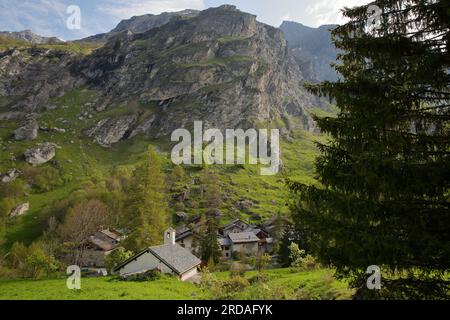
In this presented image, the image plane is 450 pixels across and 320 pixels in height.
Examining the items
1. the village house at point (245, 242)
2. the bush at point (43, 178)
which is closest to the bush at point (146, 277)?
the village house at point (245, 242)

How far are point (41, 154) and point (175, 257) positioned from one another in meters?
144

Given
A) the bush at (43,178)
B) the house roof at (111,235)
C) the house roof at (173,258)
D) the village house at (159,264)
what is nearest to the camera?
the village house at (159,264)

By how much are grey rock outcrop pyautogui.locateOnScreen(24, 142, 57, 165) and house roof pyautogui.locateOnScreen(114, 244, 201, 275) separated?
13692cm

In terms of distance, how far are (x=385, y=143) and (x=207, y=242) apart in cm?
6299

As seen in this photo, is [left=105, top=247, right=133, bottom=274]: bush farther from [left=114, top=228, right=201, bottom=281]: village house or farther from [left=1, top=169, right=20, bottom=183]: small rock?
[left=1, top=169, right=20, bottom=183]: small rock

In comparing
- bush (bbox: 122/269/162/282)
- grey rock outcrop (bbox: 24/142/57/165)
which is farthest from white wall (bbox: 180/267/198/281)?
grey rock outcrop (bbox: 24/142/57/165)

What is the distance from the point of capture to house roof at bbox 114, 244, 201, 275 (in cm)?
4356

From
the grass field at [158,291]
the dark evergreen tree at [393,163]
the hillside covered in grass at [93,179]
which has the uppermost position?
the dark evergreen tree at [393,163]

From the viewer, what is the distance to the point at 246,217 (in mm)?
122438

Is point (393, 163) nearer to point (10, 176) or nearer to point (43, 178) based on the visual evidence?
point (43, 178)

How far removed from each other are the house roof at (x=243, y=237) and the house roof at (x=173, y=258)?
44.0m

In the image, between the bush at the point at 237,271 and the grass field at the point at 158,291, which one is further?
the bush at the point at 237,271

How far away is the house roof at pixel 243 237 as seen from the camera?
9511 cm

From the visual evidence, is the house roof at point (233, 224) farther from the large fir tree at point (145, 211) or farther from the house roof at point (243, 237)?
the large fir tree at point (145, 211)
